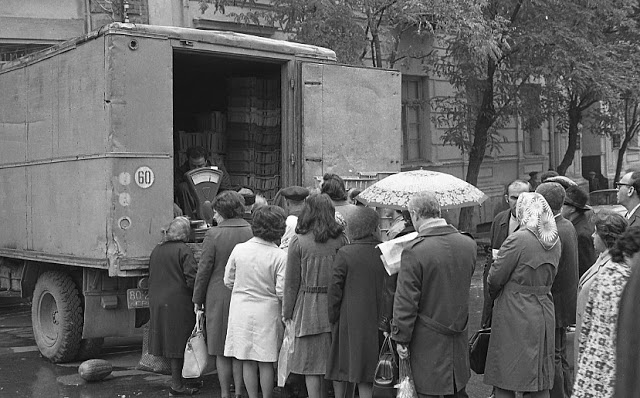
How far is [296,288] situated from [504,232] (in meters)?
2.46

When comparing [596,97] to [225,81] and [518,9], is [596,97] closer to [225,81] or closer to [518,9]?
[518,9]

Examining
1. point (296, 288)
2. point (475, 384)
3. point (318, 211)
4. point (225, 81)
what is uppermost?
point (225, 81)

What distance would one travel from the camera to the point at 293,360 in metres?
6.57

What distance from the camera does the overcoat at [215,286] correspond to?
23.6ft

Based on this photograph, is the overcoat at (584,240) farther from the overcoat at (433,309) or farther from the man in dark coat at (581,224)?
the overcoat at (433,309)

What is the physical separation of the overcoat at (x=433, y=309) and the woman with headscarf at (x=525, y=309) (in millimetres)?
396

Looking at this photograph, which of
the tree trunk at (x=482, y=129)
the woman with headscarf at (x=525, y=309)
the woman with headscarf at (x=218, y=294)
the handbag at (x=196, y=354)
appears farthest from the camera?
the tree trunk at (x=482, y=129)

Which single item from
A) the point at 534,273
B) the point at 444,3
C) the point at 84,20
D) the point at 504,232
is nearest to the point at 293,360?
the point at 534,273

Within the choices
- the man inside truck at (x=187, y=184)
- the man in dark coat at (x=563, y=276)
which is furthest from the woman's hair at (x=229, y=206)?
the man in dark coat at (x=563, y=276)

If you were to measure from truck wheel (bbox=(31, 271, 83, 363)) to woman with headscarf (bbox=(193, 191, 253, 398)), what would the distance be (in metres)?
2.14

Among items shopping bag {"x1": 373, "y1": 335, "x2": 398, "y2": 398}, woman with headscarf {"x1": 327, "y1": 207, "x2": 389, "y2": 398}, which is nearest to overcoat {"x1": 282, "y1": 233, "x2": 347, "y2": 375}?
woman with headscarf {"x1": 327, "y1": 207, "x2": 389, "y2": 398}

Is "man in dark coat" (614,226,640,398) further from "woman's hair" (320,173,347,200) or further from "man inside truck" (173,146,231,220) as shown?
"man inside truck" (173,146,231,220)

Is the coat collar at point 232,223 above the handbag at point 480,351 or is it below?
Result: above

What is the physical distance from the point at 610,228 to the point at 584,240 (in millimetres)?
2496
